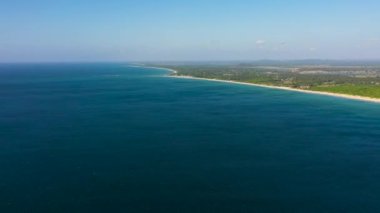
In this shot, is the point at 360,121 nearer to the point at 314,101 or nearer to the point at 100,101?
the point at 314,101

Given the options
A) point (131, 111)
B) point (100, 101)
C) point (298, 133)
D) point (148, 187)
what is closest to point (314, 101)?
point (298, 133)

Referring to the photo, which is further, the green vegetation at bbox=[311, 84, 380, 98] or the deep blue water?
the green vegetation at bbox=[311, 84, 380, 98]

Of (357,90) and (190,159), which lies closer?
(190,159)

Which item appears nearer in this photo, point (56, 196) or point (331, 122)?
point (56, 196)

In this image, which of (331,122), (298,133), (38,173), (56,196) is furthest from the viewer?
(331,122)

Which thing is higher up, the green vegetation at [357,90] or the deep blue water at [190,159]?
the green vegetation at [357,90]

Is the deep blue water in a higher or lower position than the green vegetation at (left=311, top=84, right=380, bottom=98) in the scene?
lower

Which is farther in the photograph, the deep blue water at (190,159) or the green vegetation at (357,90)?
the green vegetation at (357,90)

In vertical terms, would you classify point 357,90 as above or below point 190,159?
above
